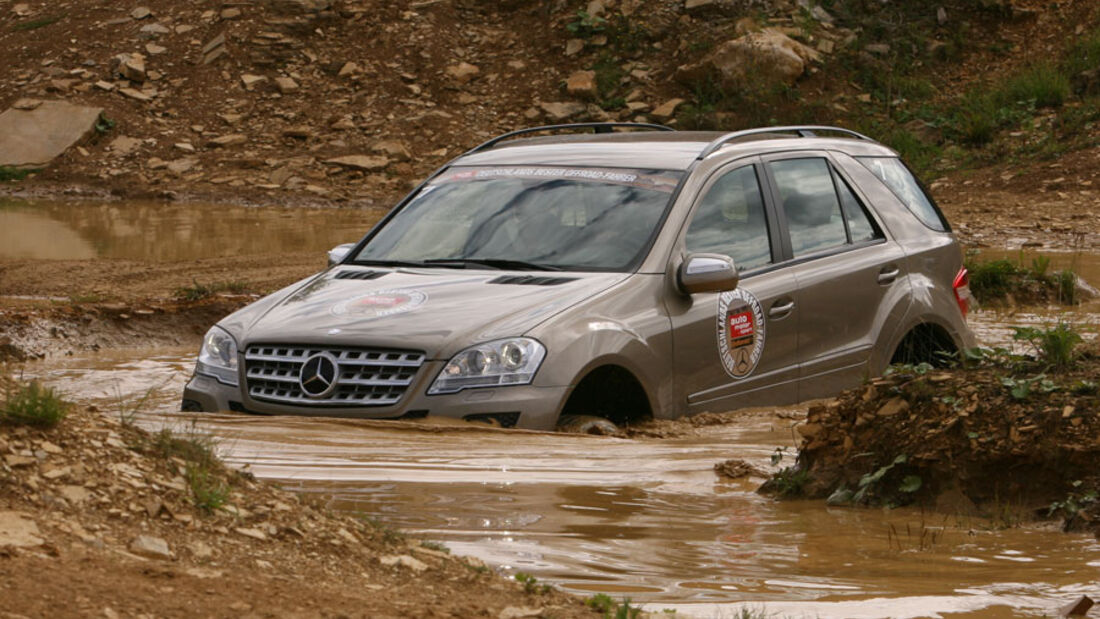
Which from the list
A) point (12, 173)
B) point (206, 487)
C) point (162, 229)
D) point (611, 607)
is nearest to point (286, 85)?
point (12, 173)

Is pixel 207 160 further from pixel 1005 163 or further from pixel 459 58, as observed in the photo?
pixel 1005 163

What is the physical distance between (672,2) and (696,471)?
19335 mm

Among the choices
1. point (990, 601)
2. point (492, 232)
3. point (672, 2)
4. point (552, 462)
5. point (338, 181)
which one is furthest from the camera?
point (672, 2)

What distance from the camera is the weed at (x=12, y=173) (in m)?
22.1

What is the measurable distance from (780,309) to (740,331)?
0.94ft

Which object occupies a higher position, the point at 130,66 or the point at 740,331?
the point at 130,66

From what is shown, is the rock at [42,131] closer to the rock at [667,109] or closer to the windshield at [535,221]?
the rock at [667,109]

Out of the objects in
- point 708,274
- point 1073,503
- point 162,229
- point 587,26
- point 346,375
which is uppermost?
point 587,26

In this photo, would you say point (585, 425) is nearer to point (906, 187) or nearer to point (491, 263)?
point (491, 263)

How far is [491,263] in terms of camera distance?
680 cm

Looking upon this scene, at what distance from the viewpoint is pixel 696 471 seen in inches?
225

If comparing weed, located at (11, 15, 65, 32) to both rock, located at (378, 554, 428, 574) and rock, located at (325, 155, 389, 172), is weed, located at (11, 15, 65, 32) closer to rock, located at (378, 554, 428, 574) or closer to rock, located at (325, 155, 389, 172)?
rock, located at (325, 155, 389, 172)

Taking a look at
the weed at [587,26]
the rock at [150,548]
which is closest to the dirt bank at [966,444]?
the rock at [150,548]

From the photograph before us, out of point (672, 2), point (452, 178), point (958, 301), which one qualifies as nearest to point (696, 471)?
point (452, 178)
